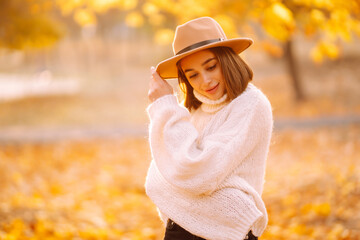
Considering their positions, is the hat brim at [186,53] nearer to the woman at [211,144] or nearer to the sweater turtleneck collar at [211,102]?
the woman at [211,144]

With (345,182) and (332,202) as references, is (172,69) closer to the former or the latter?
(332,202)

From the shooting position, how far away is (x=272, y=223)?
4.78 metres

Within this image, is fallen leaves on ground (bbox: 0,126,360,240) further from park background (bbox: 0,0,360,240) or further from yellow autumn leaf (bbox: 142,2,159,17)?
yellow autumn leaf (bbox: 142,2,159,17)

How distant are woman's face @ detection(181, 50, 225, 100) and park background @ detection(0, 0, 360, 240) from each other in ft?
5.77

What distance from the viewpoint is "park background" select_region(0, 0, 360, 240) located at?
4383 millimetres

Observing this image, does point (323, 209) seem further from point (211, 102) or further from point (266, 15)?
point (211, 102)

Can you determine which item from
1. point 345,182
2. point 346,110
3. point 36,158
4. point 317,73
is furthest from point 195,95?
point 317,73

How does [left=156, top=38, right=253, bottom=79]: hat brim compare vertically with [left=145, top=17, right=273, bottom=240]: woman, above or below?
above

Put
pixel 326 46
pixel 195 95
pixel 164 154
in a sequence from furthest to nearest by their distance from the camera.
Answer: pixel 326 46 < pixel 195 95 < pixel 164 154

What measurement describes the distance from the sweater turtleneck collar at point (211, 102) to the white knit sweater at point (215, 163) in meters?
0.05

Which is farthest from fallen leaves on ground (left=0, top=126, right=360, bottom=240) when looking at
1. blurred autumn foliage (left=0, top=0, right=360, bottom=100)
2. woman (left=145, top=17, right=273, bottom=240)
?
woman (left=145, top=17, right=273, bottom=240)

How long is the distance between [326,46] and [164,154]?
3.43 m

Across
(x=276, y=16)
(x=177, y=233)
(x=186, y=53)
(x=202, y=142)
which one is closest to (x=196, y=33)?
(x=186, y=53)

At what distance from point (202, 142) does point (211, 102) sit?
0.25 m
